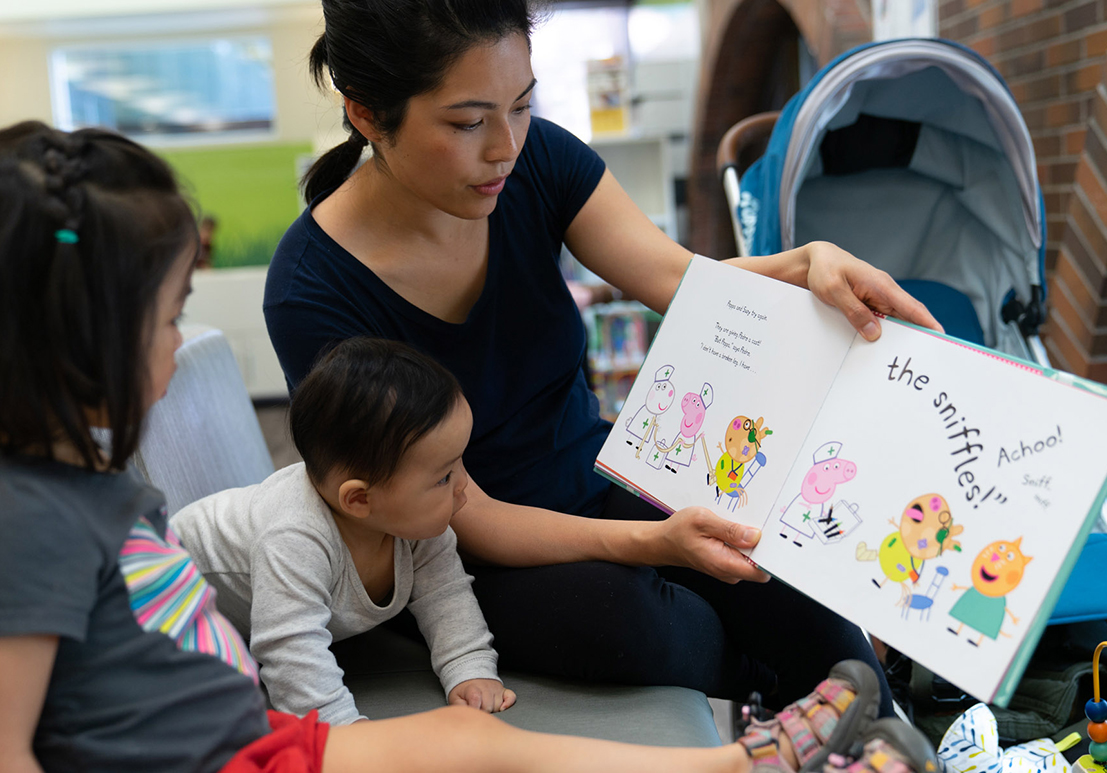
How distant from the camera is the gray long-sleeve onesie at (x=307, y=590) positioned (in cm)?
104

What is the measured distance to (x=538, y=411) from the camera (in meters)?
1.38

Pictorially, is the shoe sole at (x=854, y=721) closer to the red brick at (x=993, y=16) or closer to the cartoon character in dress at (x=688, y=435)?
the cartoon character in dress at (x=688, y=435)

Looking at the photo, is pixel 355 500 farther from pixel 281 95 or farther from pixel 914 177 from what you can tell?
pixel 281 95

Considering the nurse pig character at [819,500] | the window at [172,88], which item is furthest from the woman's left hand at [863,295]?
the window at [172,88]

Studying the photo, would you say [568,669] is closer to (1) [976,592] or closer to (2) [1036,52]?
(1) [976,592]

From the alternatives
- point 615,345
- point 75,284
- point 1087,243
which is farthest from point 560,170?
point 615,345

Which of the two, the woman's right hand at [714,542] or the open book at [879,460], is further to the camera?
the woman's right hand at [714,542]

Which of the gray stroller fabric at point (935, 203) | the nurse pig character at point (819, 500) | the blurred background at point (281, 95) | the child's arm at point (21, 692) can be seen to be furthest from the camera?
the blurred background at point (281, 95)

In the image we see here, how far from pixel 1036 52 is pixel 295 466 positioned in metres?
2.20

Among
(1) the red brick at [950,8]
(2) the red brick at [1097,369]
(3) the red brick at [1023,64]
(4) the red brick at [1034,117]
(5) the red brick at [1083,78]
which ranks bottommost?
(2) the red brick at [1097,369]

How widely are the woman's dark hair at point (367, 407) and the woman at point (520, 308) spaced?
0.14 m

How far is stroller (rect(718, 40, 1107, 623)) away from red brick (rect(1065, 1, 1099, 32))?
0.52 m

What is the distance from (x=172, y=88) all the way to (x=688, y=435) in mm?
6009

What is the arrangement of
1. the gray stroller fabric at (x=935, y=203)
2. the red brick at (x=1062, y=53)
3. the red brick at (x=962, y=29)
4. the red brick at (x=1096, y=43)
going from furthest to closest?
the red brick at (x=962, y=29) → the red brick at (x=1062, y=53) → the red brick at (x=1096, y=43) → the gray stroller fabric at (x=935, y=203)
